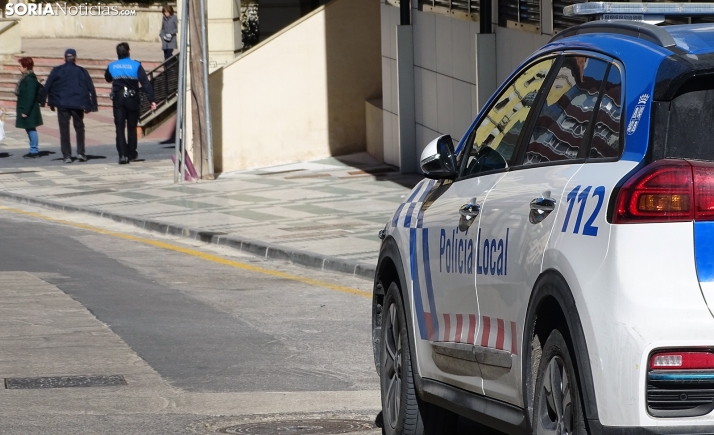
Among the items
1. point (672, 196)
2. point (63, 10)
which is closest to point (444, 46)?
point (672, 196)

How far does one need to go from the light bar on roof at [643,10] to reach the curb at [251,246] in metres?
6.91

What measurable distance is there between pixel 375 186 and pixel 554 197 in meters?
15.8

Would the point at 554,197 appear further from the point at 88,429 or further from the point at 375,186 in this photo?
the point at 375,186

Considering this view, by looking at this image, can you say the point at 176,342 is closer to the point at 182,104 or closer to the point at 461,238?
the point at 461,238

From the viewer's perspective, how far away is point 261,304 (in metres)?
11.3

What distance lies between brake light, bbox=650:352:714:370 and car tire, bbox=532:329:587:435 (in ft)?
1.15

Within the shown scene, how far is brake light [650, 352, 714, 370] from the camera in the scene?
4090 mm

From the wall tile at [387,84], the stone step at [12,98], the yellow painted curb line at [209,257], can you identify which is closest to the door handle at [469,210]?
the yellow painted curb line at [209,257]

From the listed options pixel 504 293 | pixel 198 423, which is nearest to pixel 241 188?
pixel 198 423

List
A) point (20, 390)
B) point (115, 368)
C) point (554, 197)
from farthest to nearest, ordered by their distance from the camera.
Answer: point (115, 368) < point (20, 390) < point (554, 197)

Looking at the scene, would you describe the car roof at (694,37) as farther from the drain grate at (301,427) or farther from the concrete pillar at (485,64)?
the concrete pillar at (485,64)

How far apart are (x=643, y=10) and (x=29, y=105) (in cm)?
2225

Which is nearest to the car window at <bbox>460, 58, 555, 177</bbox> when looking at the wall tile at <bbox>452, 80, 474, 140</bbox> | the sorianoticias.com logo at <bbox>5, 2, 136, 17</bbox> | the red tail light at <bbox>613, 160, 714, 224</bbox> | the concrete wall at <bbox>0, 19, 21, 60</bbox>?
the red tail light at <bbox>613, 160, 714, 224</bbox>

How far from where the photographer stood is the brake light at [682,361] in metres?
4.09
